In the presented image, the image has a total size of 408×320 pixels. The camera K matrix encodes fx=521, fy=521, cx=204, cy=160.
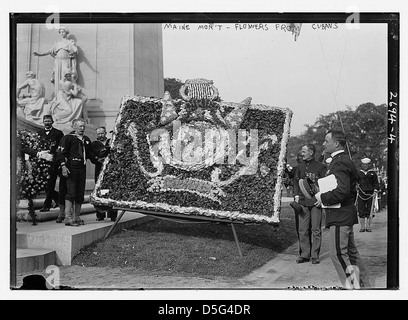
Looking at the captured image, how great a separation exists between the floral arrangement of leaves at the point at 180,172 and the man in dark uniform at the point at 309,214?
12.0 inches

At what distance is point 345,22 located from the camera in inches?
197

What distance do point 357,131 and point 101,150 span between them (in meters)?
2.76

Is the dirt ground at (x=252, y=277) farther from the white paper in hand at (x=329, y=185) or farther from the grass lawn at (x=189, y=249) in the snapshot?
the white paper in hand at (x=329, y=185)

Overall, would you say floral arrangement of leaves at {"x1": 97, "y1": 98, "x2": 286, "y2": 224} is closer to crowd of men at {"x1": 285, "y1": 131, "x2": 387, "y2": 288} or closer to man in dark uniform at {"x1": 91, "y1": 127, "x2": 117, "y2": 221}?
man in dark uniform at {"x1": 91, "y1": 127, "x2": 117, "y2": 221}

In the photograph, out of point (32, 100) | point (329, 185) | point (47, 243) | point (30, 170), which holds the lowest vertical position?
point (47, 243)

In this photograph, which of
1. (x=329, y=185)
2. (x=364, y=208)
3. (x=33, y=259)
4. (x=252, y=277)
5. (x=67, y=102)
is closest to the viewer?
(x=329, y=185)

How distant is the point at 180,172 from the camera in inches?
217

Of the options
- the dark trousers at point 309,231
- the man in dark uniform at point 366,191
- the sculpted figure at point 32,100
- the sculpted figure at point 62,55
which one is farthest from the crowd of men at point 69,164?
the man in dark uniform at point 366,191

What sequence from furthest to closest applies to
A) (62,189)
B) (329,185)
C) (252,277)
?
(62,189) → (252,277) → (329,185)

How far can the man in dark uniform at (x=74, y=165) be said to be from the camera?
218 inches

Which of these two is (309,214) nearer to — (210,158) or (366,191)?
(366,191)

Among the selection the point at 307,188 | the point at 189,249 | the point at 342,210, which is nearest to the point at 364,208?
the point at 307,188

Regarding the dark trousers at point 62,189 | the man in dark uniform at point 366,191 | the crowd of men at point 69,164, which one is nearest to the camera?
the man in dark uniform at point 366,191

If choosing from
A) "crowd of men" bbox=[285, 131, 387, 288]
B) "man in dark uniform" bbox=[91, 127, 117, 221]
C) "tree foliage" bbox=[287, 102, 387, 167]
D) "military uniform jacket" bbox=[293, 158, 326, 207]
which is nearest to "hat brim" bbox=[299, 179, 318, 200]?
"crowd of men" bbox=[285, 131, 387, 288]
